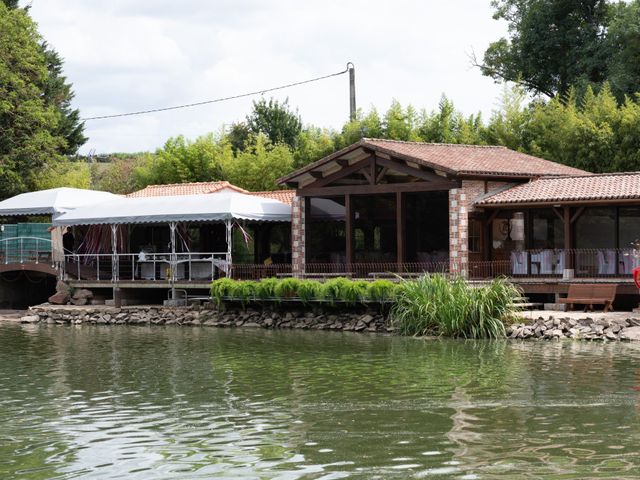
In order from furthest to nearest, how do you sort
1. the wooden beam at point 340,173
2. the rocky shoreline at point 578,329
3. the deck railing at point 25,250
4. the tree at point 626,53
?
the tree at point 626,53, the deck railing at point 25,250, the wooden beam at point 340,173, the rocky shoreline at point 578,329

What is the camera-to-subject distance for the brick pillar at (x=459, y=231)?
30475 mm

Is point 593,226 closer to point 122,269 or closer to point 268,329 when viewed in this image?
point 268,329

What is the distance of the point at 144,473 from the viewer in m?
11.4

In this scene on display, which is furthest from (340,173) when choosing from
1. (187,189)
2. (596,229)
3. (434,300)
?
(187,189)

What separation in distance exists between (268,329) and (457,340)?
666 cm

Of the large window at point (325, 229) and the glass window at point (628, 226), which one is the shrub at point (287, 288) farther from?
the glass window at point (628, 226)

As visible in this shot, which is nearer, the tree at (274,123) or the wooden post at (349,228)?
the wooden post at (349,228)

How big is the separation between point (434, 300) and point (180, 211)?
11.4 metres

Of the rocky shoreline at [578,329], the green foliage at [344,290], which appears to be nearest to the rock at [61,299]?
the green foliage at [344,290]

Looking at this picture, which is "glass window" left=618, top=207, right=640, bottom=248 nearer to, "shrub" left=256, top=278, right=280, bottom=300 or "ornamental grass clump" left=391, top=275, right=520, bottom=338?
"ornamental grass clump" left=391, top=275, right=520, bottom=338

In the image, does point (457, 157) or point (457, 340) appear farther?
point (457, 157)

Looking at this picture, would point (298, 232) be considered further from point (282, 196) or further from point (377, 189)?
point (282, 196)

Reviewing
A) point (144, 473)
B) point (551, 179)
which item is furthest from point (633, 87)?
point (144, 473)

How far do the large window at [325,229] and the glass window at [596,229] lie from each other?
8069 mm
